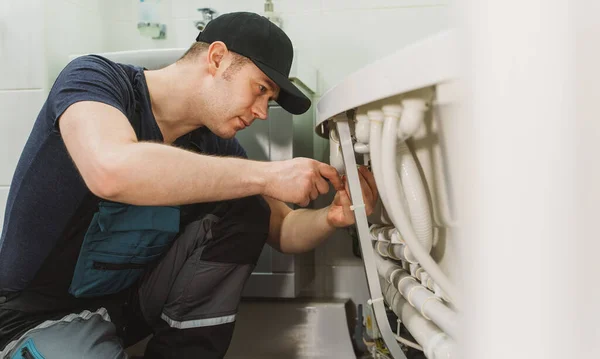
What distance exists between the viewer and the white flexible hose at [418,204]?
58 cm

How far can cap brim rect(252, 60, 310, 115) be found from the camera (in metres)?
0.96

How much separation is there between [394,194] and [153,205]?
401mm

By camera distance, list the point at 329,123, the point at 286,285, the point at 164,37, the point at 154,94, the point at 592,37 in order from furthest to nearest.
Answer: the point at 164,37
the point at 286,285
the point at 154,94
the point at 329,123
the point at 592,37

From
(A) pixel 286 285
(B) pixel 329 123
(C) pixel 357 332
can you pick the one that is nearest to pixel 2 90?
(A) pixel 286 285

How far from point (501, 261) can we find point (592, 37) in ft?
0.25

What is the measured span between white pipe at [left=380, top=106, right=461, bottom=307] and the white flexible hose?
3 centimetres

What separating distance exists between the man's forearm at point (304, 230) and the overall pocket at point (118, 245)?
0.25m

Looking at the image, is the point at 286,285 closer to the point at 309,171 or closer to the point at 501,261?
the point at 309,171

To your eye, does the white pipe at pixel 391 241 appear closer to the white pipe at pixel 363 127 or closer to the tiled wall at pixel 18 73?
the white pipe at pixel 363 127

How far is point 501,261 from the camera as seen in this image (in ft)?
0.55

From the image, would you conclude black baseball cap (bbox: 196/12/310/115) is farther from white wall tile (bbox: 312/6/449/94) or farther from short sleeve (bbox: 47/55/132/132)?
white wall tile (bbox: 312/6/449/94)

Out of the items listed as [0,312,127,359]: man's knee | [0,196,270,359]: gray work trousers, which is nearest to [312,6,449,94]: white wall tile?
[0,196,270,359]: gray work trousers

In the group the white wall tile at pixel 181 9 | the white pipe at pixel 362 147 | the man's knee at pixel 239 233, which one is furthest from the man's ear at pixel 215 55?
the white wall tile at pixel 181 9

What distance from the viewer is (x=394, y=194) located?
54 cm
